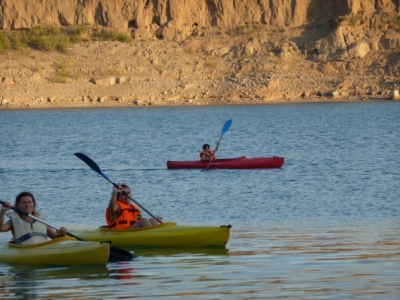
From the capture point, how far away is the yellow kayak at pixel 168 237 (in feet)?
48.0

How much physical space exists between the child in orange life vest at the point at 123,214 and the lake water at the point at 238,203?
0.65 meters

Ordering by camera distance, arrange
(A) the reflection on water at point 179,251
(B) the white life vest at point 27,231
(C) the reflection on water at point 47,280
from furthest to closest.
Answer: (A) the reflection on water at point 179,251 → (B) the white life vest at point 27,231 → (C) the reflection on water at point 47,280

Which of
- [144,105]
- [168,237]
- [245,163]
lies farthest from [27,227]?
[144,105]

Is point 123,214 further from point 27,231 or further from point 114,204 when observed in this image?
point 27,231

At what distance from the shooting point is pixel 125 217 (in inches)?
589

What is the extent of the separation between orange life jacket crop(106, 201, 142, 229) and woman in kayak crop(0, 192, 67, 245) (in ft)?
4.56

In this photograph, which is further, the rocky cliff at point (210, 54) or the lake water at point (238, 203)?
the rocky cliff at point (210, 54)

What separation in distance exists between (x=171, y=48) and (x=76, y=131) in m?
26.8

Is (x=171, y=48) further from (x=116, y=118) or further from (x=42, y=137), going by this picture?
(x=42, y=137)

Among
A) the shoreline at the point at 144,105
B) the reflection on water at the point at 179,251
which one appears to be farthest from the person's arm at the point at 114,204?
the shoreline at the point at 144,105

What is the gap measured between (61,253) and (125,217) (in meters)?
1.93

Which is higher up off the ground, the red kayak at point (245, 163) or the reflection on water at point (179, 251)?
the reflection on water at point (179, 251)

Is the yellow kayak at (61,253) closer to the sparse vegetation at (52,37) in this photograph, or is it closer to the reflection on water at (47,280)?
the reflection on water at (47,280)

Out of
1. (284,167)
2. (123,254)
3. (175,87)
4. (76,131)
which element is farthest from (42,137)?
(123,254)
